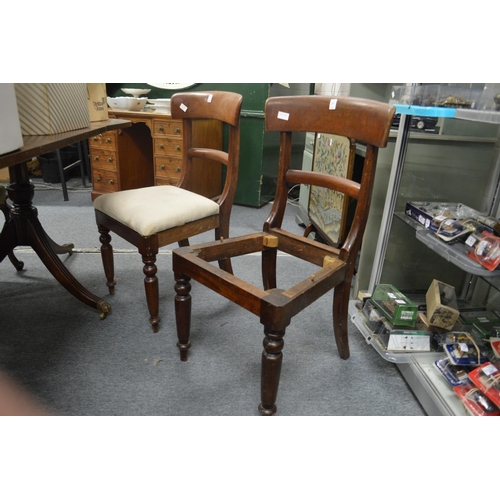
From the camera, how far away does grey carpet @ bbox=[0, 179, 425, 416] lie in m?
1.10

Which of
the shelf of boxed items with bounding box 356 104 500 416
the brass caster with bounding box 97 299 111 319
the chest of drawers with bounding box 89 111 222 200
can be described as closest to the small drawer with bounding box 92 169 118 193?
the chest of drawers with bounding box 89 111 222 200

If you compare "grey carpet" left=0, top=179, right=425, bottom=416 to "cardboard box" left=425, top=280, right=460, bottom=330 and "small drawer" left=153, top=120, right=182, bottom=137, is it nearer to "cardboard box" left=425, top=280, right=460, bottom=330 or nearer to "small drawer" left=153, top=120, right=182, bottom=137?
"cardboard box" left=425, top=280, right=460, bottom=330

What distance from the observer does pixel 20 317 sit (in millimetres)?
1462

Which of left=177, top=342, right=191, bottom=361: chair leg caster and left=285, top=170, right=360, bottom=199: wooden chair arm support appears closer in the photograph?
left=285, top=170, right=360, bottom=199: wooden chair arm support

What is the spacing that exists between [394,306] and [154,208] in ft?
2.85

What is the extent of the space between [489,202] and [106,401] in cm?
150

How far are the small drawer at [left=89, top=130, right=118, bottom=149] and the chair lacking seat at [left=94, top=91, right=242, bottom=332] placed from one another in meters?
1.35

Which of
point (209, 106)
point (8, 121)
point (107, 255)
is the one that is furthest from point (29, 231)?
point (209, 106)

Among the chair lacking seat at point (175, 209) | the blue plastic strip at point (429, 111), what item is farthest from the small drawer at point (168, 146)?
the blue plastic strip at point (429, 111)

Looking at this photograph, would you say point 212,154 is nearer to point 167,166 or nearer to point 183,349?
point 183,349

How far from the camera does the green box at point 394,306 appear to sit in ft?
3.85

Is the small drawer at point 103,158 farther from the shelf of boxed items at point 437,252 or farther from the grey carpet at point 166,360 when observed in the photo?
the shelf of boxed items at point 437,252

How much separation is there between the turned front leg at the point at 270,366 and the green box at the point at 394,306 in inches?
18.5

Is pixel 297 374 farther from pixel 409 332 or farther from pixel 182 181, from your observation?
pixel 182 181
